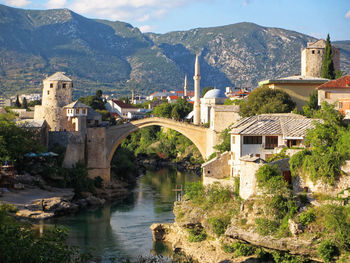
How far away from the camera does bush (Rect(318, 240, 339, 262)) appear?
78.0 ft

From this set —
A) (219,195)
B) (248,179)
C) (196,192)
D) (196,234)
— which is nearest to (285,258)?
(248,179)

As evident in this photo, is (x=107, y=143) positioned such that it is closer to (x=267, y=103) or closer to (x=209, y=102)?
(x=267, y=103)

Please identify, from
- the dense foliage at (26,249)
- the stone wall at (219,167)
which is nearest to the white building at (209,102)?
the stone wall at (219,167)

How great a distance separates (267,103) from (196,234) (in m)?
15.2

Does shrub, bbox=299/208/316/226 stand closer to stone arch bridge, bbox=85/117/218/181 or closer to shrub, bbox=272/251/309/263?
shrub, bbox=272/251/309/263

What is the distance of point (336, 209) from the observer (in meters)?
25.0

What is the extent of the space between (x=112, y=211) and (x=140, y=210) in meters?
2.03

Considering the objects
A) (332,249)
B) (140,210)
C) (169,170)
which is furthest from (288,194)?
(169,170)

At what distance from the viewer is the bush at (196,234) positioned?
29.4 m

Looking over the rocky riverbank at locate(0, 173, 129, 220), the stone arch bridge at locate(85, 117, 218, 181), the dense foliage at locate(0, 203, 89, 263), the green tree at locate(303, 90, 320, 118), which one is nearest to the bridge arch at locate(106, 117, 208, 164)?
the stone arch bridge at locate(85, 117, 218, 181)

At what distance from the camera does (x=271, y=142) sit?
33625 mm

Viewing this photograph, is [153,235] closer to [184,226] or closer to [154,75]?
[184,226]

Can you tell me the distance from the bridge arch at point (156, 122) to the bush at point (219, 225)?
21.6 m

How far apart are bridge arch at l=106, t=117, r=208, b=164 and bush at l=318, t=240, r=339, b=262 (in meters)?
26.8
